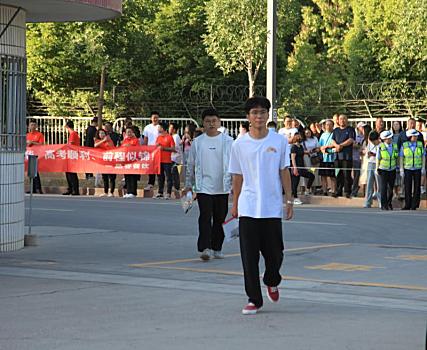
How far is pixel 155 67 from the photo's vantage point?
43.4 meters

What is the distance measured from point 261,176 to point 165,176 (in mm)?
18119

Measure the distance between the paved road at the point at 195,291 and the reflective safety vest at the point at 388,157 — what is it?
13.6ft

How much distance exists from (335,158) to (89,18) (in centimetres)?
1098

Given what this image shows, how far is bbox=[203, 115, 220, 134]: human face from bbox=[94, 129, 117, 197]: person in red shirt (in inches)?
590

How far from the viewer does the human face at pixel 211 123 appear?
45.8 feet

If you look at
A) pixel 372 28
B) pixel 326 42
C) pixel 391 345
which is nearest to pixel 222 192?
pixel 391 345

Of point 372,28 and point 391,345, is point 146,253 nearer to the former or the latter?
point 391,345

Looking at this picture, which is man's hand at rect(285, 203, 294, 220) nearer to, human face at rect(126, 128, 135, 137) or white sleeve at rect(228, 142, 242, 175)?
white sleeve at rect(228, 142, 242, 175)

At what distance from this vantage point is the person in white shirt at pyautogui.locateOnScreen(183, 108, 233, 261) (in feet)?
46.1

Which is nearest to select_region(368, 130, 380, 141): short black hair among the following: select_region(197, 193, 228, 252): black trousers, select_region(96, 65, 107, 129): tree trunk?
select_region(197, 193, 228, 252): black trousers

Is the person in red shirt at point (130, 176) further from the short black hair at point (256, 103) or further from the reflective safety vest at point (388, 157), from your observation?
the short black hair at point (256, 103)

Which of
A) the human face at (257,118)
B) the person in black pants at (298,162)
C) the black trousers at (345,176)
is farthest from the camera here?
the person in black pants at (298,162)

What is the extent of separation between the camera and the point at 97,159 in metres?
29.7

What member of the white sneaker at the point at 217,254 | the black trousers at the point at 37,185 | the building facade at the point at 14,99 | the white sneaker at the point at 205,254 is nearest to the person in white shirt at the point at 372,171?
the black trousers at the point at 37,185
